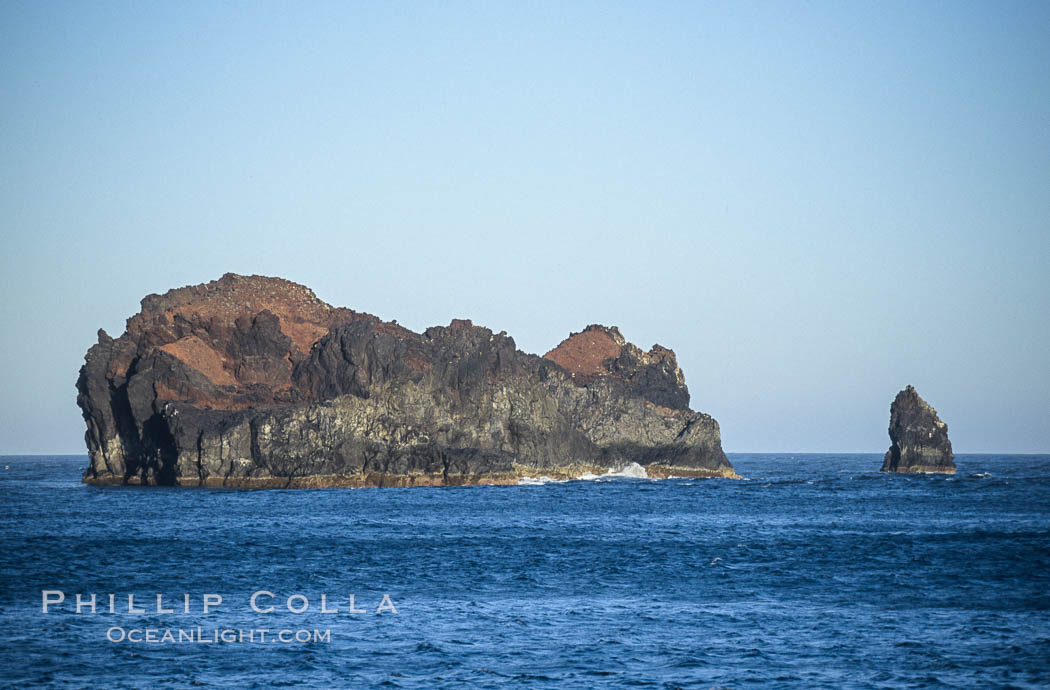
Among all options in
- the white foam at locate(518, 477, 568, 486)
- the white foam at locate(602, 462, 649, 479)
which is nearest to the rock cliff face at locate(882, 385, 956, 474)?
the white foam at locate(602, 462, 649, 479)

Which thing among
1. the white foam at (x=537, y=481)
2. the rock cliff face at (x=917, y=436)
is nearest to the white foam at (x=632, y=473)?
the white foam at (x=537, y=481)

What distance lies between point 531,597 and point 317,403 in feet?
210

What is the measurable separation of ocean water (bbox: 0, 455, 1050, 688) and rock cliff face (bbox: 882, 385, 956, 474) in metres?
58.3

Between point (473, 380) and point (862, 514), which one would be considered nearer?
point (862, 514)

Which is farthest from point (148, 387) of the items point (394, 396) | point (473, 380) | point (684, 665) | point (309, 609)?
point (684, 665)

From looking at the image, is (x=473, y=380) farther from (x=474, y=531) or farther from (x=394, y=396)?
(x=474, y=531)

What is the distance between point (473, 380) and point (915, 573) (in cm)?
7056

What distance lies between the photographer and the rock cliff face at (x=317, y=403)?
97750mm

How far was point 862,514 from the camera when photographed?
76125mm

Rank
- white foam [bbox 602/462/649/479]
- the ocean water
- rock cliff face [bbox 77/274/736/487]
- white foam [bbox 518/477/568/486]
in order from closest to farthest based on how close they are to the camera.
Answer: the ocean water → rock cliff face [bbox 77/274/736/487] → white foam [bbox 518/477/568/486] → white foam [bbox 602/462/649/479]

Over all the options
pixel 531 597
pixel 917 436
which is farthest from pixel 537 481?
pixel 531 597

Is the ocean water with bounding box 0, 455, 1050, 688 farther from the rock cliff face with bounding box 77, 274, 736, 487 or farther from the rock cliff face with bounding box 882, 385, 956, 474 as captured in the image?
the rock cliff face with bounding box 882, 385, 956, 474

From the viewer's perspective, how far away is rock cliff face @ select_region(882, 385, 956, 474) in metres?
133

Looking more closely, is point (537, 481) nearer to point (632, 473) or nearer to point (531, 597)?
point (632, 473)
